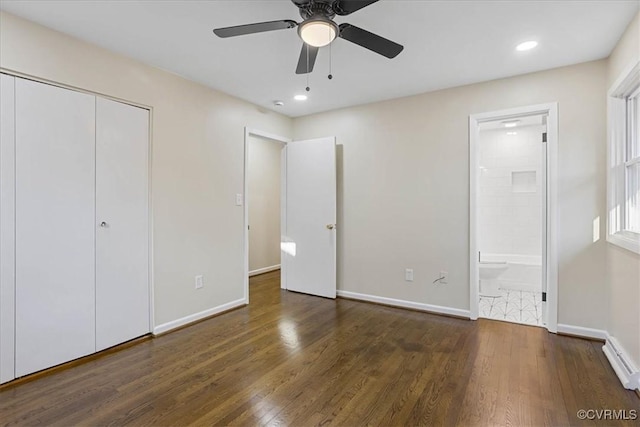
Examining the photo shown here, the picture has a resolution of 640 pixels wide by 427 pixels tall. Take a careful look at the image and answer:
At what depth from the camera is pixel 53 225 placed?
7.75 feet

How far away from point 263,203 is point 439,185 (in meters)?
3.29

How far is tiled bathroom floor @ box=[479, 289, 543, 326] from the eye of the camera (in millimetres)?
3445

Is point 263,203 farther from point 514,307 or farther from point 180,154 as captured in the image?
point 514,307

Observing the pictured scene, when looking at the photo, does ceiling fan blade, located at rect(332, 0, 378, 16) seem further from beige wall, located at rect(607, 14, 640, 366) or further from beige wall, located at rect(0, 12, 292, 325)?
beige wall, located at rect(0, 12, 292, 325)

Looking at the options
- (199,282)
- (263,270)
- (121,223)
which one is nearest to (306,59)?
(121,223)

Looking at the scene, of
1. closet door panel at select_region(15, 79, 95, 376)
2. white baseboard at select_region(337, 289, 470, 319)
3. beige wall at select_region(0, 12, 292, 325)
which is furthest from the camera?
white baseboard at select_region(337, 289, 470, 319)

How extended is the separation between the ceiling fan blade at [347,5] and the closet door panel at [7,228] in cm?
220

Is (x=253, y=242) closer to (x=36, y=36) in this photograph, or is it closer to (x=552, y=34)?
(x=36, y=36)

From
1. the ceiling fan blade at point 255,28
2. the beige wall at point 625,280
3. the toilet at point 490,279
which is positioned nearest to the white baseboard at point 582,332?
the beige wall at point 625,280

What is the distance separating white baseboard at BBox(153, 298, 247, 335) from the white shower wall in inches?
151

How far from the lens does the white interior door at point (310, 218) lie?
165 inches

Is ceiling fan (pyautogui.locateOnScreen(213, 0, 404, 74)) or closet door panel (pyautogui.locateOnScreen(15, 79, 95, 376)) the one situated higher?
ceiling fan (pyautogui.locateOnScreen(213, 0, 404, 74))

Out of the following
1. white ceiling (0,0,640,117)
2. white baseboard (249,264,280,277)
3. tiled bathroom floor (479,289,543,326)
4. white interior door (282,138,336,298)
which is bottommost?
tiled bathroom floor (479,289,543,326)

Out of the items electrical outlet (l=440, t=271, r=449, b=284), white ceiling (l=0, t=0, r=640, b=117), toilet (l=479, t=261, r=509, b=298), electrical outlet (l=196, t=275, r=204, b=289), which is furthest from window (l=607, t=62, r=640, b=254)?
electrical outlet (l=196, t=275, r=204, b=289)
